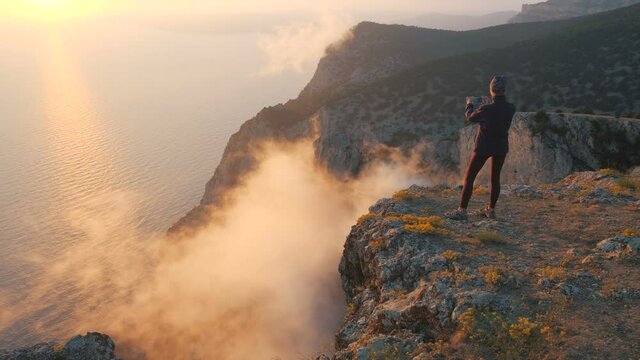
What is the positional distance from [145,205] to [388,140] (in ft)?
264

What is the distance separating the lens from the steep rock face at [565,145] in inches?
1209

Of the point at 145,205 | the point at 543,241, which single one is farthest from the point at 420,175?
the point at 145,205

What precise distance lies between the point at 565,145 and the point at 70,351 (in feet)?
119

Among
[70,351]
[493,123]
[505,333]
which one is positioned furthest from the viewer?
[70,351]

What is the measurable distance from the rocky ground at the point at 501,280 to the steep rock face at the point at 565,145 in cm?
1665

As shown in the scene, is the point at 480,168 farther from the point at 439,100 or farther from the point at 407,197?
the point at 439,100

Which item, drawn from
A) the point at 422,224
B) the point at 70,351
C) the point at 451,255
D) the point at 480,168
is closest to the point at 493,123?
the point at 480,168

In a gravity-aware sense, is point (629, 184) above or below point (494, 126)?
below

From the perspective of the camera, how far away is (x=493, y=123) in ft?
40.3

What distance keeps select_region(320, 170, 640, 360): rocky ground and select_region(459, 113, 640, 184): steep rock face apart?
16655 mm

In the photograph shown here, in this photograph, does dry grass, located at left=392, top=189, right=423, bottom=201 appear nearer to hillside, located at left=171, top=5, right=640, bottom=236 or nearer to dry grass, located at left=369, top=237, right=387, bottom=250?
dry grass, located at left=369, top=237, right=387, bottom=250

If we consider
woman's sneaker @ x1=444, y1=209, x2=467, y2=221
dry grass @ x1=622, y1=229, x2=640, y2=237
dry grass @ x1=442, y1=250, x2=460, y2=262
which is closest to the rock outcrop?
woman's sneaker @ x1=444, y1=209, x2=467, y2=221

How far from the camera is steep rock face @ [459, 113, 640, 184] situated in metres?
30.7

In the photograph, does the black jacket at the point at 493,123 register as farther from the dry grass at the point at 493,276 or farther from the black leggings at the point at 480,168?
the dry grass at the point at 493,276
